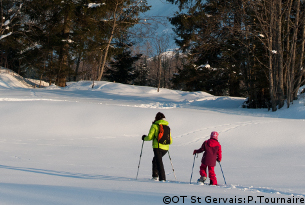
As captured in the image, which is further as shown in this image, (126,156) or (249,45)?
(249,45)

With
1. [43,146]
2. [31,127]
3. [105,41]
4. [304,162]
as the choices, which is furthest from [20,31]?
[304,162]

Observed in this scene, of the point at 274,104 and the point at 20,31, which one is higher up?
the point at 20,31

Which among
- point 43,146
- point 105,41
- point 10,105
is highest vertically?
point 105,41

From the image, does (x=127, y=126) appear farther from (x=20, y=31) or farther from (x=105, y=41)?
(x=20, y=31)

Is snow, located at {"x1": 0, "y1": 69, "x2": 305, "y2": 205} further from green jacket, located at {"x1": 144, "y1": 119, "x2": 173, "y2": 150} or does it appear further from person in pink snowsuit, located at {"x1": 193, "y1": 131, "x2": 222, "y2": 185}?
green jacket, located at {"x1": 144, "y1": 119, "x2": 173, "y2": 150}

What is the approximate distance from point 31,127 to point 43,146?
2538mm

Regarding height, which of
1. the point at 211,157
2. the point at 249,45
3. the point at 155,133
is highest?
the point at 249,45

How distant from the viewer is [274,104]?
17.1 metres

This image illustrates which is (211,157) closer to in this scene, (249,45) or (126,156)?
(126,156)

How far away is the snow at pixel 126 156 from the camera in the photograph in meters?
4.46

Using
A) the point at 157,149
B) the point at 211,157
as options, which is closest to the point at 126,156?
the point at 157,149

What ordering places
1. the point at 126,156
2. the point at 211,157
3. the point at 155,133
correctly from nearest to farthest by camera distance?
the point at 211,157 < the point at 155,133 < the point at 126,156

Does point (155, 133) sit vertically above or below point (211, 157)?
above

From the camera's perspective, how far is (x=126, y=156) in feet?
31.1
